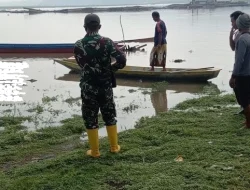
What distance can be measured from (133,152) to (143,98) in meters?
5.50

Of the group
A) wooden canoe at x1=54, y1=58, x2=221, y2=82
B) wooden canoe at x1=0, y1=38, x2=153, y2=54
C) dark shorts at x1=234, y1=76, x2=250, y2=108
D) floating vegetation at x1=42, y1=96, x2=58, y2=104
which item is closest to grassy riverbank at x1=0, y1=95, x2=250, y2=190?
dark shorts at x1=234, y1=76, x2=250, y2=108

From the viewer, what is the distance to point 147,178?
455 cm

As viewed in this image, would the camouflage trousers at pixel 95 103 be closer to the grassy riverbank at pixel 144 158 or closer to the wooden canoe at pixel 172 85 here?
the grassy riverbank at pixel 144 158

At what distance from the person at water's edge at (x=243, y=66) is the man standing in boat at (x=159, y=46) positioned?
588 cm

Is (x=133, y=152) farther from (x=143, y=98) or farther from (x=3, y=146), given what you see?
(x=143, y=98)

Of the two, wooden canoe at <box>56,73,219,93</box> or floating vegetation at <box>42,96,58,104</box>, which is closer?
floating vegetation at <box>42,96,58,104</box>

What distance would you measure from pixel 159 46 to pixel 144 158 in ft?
26.1

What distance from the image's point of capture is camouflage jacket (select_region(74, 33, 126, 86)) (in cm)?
523

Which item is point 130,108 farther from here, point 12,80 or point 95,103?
point 12,80

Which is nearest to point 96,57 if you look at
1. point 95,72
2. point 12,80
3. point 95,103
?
point 95,72

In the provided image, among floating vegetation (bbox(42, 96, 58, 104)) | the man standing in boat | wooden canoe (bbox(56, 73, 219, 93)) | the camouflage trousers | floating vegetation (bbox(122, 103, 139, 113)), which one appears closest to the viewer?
the camouflage trousers

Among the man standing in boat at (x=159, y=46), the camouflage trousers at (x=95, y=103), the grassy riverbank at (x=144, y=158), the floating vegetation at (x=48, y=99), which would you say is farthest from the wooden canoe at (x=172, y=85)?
the camouflage trousers at (x=95, y=103)

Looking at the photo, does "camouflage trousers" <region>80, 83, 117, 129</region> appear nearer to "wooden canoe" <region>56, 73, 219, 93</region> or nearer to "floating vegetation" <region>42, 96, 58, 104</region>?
"floating vegetation" <region>42, 96, 58, 104</region>

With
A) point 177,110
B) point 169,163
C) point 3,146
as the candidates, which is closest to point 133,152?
point 169,163
